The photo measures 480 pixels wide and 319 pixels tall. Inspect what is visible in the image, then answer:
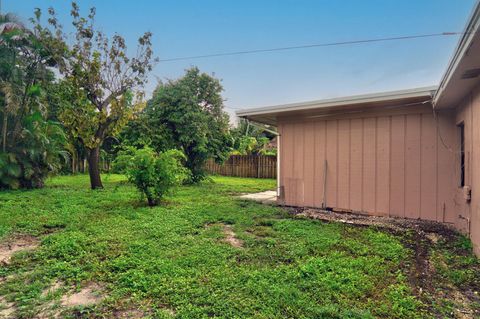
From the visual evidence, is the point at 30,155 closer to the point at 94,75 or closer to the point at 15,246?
the point at 94,75

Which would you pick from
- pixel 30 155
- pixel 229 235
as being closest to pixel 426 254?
pixel 229 235

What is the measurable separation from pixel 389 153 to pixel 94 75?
8.02 m

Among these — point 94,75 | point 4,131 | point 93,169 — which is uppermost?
point 94,75

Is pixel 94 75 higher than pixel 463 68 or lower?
higher

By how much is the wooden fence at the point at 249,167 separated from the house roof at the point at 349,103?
8437 millimetres

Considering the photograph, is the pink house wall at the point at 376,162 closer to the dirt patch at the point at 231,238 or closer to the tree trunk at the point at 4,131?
the dirt patch at the point at 231,238

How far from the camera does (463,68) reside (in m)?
2.73

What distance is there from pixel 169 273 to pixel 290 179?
416 cm

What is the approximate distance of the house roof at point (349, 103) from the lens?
4.46m

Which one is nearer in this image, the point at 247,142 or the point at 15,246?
the point at 15,246

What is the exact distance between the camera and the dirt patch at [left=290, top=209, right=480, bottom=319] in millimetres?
2199

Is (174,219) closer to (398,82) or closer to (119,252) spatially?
(119,252)

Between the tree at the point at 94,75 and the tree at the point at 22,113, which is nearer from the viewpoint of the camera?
the tree at the point at 22,113

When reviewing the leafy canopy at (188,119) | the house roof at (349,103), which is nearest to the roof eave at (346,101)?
the house roof at (349,103)
